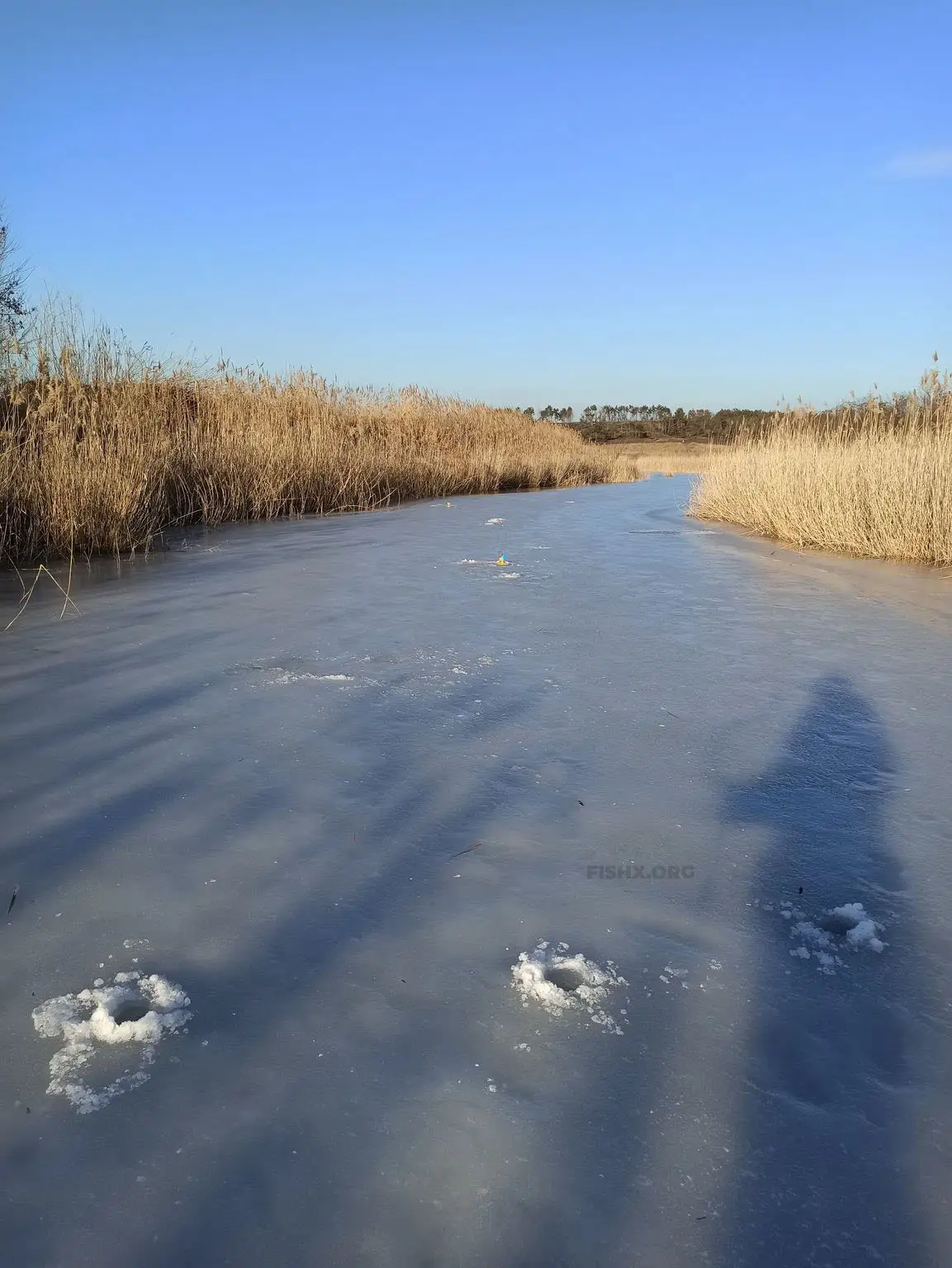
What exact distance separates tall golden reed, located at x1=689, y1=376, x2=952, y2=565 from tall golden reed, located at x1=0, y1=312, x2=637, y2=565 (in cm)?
466

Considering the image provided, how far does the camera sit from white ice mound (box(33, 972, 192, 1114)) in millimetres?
1088

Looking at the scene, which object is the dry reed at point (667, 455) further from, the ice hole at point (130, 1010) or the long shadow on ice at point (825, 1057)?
the ice hole at point (130, 1010)

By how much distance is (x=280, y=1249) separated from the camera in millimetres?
879

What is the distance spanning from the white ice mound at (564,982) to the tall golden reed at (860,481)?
548 cm

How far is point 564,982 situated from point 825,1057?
371mm

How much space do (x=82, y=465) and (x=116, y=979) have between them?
16.4 feet

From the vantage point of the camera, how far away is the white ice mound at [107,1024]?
1.09 meters

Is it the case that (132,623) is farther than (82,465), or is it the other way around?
(82,465)

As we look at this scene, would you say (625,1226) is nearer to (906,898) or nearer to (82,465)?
(906,898)

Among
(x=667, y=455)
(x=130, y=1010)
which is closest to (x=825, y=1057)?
(x=130, y=1010)

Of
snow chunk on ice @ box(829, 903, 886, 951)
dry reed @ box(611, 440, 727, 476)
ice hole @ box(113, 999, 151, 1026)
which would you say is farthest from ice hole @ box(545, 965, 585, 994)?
dry reed @ box(611, 440, 727, 476)

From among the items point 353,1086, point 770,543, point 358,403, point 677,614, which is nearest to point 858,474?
point 770,543

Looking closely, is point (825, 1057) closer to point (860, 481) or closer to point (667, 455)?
point (860, 481)

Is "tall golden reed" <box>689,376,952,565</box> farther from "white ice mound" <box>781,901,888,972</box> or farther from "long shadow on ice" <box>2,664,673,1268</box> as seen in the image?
"long shadow on ice" <box>2,664,673,1268</box>
